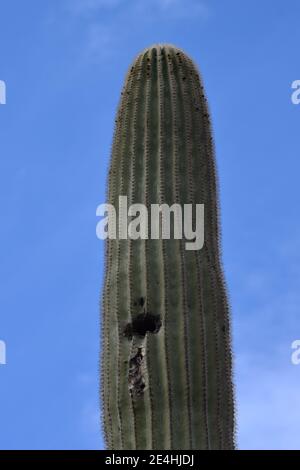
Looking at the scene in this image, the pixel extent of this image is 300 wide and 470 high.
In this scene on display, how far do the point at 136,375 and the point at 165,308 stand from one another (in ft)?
1.80

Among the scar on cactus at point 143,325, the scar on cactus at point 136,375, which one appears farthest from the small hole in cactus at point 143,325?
the scar on cactus at point 136,375

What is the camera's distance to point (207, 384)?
10.9m

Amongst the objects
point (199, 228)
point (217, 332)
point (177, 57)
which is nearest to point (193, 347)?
point (217, 332)

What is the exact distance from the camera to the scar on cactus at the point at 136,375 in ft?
35.7

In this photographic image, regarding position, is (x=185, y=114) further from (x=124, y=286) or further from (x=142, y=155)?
(x=124, y=286)

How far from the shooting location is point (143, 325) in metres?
11.1

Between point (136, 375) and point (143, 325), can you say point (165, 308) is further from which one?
point (136, 375)

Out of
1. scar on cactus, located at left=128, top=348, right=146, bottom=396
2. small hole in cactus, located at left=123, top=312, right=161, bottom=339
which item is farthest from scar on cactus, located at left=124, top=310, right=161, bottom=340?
scar on cactus, located at left=128, top=348, right=146, bottom=396

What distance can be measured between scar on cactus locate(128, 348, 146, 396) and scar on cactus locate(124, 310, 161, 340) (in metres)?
0.16

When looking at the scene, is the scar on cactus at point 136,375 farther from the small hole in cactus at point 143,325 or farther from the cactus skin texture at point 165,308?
the small hole in cactus at point 143,325

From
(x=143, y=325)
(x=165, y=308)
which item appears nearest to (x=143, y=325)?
(x=143, y=325)

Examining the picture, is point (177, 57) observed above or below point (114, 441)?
above

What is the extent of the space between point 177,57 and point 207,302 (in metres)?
2.43

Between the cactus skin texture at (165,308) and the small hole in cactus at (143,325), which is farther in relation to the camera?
the small hole in cactus at (143,325)
